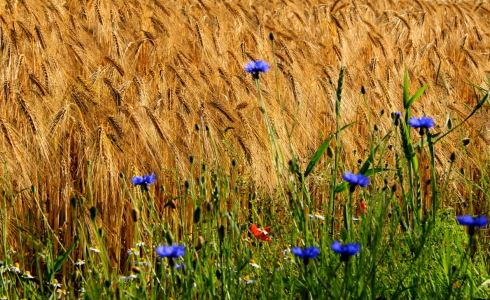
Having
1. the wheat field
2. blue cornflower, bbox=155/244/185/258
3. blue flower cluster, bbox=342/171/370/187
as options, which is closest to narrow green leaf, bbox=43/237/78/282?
the wheat field

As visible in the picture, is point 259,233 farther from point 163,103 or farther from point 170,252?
point 163,103

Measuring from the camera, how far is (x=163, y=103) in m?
2.95

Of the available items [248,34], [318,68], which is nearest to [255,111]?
[318,68]

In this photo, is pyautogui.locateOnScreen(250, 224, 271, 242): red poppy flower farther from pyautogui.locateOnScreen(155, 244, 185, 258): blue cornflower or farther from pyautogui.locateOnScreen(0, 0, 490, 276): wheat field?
pyautogui.locateOnScreen(155, 244, 185, 258): blue cornflower

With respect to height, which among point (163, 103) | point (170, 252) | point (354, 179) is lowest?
point (170, 252)

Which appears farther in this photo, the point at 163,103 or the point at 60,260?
the point at 163,103

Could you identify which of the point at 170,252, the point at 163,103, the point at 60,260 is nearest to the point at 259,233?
the point at 60,260

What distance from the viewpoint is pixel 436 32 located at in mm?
6496

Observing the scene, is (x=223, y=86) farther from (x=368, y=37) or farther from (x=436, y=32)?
(x=436, y=32)

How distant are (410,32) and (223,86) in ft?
9.72

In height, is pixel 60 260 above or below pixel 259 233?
below

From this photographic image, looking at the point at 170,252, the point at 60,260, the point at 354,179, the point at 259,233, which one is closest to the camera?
the point at 170,252

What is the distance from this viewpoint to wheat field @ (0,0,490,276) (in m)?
2.53

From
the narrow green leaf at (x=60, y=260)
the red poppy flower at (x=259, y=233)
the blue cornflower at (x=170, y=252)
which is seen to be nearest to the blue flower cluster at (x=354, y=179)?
the blue cornflower at (x=170, y=252)
